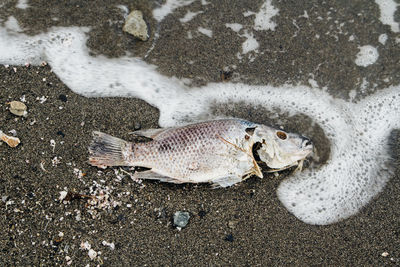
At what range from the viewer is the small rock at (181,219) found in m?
3.66

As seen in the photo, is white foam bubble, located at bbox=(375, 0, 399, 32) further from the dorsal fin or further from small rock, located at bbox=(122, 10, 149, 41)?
the dorsal fin

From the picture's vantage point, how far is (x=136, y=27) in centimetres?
423

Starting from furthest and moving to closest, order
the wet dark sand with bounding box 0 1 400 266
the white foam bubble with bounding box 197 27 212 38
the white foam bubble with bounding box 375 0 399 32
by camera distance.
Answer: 1. the white foam bubble with bounding box 375 0 399 32
2. the white foam bubble with bounding box 197 27 212 38
3. the wet dark sand with bounding box 0 1 400 266

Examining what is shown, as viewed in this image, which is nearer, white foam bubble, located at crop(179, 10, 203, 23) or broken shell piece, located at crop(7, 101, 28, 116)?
broken shell piece, located at crop(7, 101, 28, 116)

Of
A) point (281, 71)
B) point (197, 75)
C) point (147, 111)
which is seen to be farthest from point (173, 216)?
point (281, 71)

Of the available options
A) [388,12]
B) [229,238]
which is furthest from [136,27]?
[388,12]

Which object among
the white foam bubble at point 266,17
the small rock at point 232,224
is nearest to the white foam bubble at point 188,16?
the white foam bubble at point 266,17

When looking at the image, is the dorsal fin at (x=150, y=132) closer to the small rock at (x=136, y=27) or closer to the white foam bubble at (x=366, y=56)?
the small rock at (x=136, y=27)

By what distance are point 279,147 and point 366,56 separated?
6.58 ft

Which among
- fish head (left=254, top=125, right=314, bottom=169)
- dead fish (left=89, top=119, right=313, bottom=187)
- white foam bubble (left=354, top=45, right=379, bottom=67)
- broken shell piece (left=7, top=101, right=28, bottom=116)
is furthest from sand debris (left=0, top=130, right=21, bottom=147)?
white foam bubble (left=354, top=45, right=379, bottom=67)

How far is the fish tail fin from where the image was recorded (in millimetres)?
3615

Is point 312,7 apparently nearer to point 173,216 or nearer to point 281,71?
point 281,71

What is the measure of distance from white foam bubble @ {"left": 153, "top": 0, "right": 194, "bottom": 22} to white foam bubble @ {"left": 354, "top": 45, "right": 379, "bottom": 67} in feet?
8.11

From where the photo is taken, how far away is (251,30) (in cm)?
439
